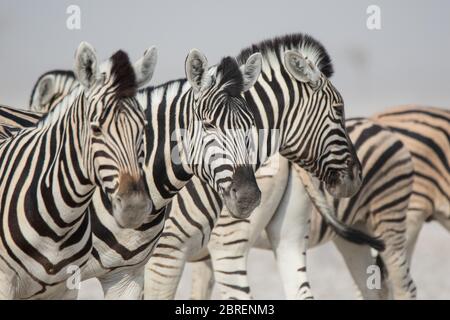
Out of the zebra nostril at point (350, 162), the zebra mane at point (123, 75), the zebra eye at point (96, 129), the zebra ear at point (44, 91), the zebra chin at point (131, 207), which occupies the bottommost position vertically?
the zebra chin at point (131, 207)

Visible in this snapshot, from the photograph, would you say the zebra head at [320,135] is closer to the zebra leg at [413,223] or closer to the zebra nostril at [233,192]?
the zebra nostril at [233,192]

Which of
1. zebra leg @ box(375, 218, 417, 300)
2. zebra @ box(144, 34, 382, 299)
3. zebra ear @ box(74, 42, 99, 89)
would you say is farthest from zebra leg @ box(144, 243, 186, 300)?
zebra leg @ box(375, 218, 417, 300)

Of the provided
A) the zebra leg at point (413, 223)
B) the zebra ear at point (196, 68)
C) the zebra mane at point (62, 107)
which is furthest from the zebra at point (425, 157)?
the zebra mane at point (62, 107)

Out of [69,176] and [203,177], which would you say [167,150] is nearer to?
[203,177]

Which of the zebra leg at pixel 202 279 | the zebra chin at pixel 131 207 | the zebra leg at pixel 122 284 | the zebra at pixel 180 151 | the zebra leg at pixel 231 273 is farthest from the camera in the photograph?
the zebra leg at pixel 202 279

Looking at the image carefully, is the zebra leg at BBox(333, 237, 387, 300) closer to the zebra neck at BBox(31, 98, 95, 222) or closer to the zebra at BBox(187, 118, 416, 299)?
the zebra at BBox(187, 118, 416, 299)

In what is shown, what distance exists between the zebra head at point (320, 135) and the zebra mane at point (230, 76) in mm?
882

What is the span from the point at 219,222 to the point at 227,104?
2.00 m

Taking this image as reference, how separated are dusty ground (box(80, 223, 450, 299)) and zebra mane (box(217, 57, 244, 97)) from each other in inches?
240

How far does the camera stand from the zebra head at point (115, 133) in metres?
5.85

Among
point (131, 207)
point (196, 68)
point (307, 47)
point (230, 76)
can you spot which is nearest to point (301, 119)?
point (307, 47)

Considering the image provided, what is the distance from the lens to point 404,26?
12.0 metres

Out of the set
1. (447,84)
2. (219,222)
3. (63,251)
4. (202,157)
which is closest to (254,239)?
(219,222)

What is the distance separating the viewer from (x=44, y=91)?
9.45m
